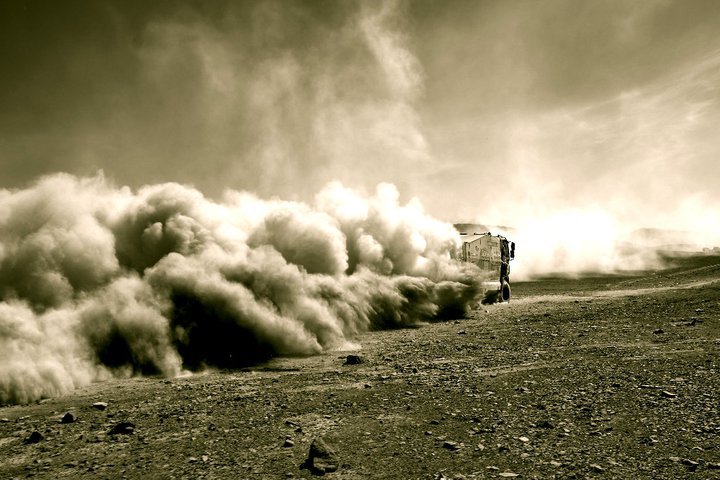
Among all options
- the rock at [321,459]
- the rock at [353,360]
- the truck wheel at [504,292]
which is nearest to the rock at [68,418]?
the rock at [321,459]

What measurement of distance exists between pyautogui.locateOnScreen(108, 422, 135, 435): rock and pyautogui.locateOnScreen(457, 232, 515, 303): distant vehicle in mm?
14246

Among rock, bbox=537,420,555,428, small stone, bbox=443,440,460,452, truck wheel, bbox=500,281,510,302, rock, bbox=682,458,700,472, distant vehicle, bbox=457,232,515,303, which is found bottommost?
small stone, bbox=443,440,460,452

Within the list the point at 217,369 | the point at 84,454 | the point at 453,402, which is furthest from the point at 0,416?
the point at 453,402

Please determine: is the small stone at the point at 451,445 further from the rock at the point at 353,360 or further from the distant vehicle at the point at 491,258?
the distant vehicle at the point at 491,258

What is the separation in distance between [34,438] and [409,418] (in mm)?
3980

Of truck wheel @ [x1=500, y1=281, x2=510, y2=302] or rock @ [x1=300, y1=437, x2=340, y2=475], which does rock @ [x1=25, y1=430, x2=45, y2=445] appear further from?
truck wheel @ [x1=500, y1=281, x2=510, y2=302]

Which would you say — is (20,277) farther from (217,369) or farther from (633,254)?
(633,254)

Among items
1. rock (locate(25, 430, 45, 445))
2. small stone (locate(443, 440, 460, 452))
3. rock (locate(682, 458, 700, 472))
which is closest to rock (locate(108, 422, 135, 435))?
rock (locate(25, 430, 45, 445))

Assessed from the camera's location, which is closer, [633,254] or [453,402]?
[453,402]

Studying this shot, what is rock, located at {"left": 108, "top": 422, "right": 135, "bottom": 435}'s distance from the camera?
5095 millimetres

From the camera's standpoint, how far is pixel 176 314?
8.88 m

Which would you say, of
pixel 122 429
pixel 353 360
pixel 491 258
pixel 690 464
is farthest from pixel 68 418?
pixel 491 258

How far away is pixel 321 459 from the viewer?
13.3ft

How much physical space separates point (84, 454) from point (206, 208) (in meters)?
7.06
